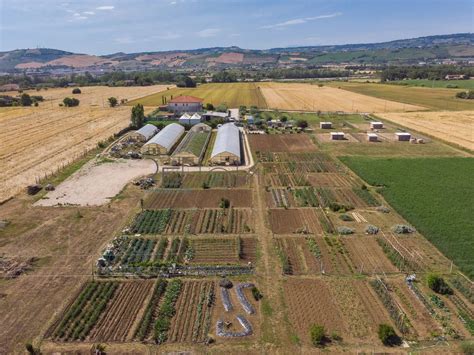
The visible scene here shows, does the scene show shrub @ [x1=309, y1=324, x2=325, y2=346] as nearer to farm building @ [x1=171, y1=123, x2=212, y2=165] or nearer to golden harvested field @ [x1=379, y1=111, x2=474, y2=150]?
farm building @ [x1=171, y1=123, x2=212, y2=165]

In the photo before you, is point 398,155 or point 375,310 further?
point 398,155

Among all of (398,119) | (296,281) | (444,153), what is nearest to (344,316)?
(296,281)

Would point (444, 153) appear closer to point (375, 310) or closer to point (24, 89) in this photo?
point (375, 310)

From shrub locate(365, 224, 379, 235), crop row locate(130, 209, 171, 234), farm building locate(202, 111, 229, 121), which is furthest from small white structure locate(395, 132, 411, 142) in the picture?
crop row locate(130, 209, 171, 234)

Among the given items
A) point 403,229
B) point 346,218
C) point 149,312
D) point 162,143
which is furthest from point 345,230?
point 162,143

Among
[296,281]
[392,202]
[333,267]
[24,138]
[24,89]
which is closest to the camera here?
[296,281]

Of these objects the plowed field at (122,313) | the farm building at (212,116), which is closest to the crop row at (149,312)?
the plowed field at (122,313)
